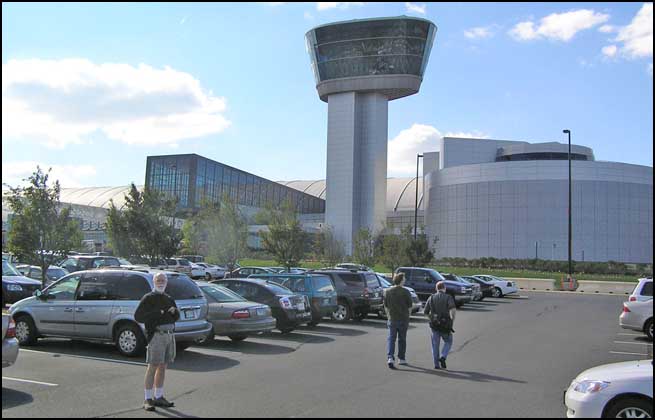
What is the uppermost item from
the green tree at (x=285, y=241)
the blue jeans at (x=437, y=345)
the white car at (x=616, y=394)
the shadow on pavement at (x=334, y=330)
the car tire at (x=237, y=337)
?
the green tree at (x=285, y=241)

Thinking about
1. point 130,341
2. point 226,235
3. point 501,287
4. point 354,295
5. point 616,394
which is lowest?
point 501,287

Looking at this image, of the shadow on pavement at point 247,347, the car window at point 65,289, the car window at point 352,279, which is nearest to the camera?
the car window at point 65,289

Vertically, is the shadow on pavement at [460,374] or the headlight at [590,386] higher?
the headlight at [590,386]

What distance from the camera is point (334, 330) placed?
16.6 m

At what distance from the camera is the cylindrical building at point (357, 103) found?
82.8m

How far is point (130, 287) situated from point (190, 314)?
4.09ft

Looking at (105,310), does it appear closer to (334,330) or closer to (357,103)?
(334,330)

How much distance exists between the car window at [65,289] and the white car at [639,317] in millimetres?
13483

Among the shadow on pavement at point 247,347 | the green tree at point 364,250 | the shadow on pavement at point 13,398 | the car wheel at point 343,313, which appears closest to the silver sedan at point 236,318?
the shadow on pavement at point 247,347

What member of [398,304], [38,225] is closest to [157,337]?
[398,304]

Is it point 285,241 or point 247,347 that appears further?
point 285,241

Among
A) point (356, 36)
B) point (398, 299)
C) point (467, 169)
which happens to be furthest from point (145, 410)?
point (467, 169)

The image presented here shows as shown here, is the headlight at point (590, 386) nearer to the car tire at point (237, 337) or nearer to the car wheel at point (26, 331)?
the car tire at point (237, 337)

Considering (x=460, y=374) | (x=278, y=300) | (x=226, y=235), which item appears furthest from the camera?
(x=226, y=235)
